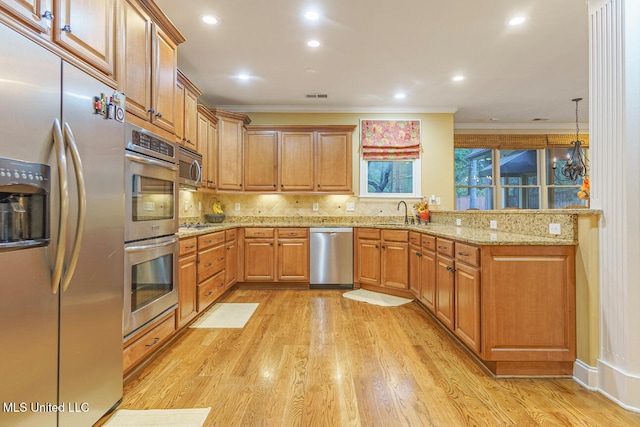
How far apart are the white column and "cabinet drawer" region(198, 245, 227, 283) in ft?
10.1

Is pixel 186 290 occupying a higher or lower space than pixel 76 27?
lower

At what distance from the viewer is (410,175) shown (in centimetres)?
500

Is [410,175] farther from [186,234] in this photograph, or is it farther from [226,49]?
[186,234]

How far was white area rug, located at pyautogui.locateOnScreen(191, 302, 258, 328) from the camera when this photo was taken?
2949 mm

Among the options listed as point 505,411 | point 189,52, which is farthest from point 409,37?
point 505,411

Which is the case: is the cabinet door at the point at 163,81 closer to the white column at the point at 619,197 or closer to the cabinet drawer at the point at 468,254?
the cabinet drawer at the point at 468,254

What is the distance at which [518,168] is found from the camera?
6223mm

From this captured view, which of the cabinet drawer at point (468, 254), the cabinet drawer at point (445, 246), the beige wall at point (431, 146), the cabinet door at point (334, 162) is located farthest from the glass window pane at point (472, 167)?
the cabinet drawer at point (468, 254)

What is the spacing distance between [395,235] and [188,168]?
2549mm

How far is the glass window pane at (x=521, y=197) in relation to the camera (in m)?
6.21

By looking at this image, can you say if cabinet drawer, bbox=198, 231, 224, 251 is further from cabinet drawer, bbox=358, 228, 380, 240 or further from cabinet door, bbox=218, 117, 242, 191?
cabinet drawer, bbox=358, 228, 380, 240

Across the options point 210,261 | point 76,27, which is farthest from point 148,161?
point 210,261

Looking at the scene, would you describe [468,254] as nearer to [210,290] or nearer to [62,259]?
[62,259]

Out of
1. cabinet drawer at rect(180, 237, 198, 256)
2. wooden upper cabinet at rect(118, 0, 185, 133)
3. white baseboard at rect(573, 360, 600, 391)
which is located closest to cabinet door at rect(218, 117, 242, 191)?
cabinet drawer at rect(180, 237, 198, 256)
